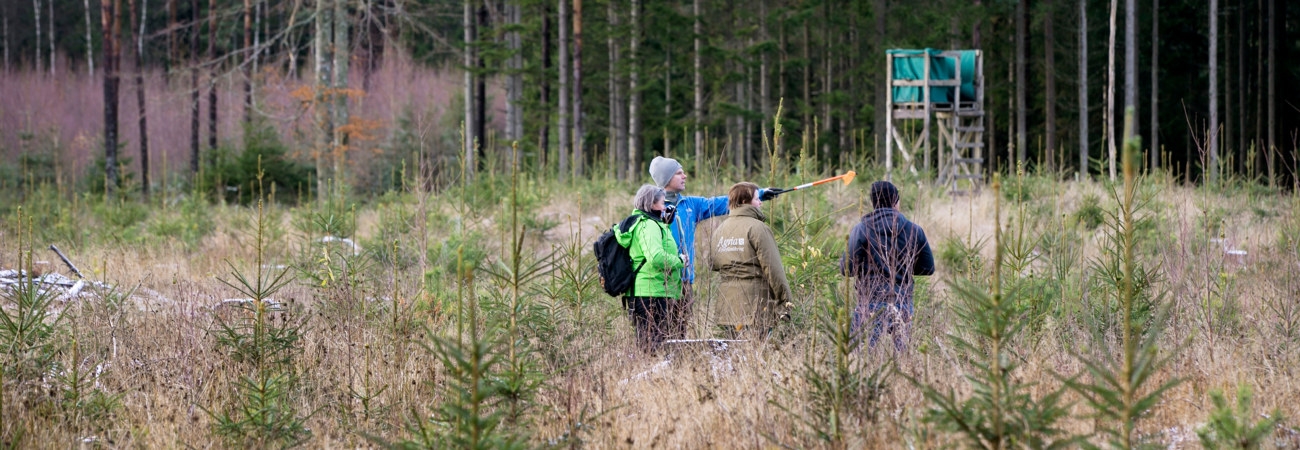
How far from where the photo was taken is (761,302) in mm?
6477

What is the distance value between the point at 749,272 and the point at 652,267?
582mm

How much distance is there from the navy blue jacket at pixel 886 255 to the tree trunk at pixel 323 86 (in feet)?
43.7

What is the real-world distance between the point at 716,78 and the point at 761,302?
2026cm

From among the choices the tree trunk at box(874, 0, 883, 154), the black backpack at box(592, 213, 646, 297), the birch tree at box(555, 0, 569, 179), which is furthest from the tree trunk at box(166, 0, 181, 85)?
the black backpack at box(592, 213, 646, 297)

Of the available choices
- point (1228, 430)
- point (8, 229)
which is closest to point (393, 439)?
point (1228, 430)

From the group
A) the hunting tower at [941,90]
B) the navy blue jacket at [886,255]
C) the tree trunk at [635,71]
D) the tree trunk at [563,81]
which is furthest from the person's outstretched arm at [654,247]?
the tree trunk at [635,71]

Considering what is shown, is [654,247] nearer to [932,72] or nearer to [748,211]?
[748,211]

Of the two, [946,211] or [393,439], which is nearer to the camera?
[393,439]

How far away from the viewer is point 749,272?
255 inches

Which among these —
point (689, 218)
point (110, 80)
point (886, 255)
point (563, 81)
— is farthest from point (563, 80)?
point (886, 255)

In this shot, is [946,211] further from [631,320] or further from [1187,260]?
[631,320]

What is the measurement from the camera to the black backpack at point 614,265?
21.3 feet

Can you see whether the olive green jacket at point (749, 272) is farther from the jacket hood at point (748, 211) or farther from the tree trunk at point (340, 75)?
the tree trunk at point (340, 75)

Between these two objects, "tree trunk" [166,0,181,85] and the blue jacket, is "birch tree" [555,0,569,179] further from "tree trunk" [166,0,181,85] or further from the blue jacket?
"tree trunk" [166,0,181,85]
